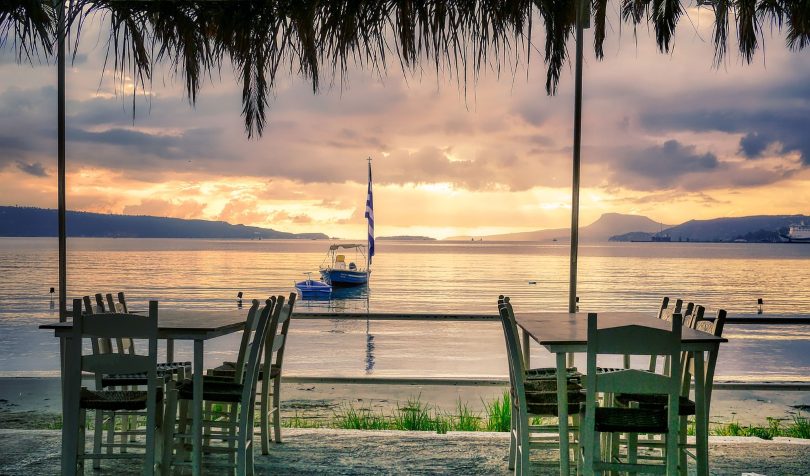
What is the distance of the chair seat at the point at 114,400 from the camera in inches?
126

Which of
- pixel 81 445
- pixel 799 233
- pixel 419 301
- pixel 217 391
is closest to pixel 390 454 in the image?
pixel 217 391

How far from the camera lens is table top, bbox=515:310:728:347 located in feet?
→ 10.1

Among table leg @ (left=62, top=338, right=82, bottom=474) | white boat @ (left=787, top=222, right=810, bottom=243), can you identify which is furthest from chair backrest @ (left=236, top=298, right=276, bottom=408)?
white boat @ (left=787, top=222, right=810, bottom=243)

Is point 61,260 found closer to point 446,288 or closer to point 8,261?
point 446,288

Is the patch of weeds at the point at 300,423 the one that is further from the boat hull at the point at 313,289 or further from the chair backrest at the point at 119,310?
the boat hull at the point at 313,289

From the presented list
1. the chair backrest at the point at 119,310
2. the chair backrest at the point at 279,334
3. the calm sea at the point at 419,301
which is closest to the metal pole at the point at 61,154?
the chair backrest at the point at 119,310

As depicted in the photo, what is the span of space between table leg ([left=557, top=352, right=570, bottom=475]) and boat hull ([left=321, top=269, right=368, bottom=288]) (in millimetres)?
39684

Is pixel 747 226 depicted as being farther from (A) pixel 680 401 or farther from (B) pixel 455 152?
(A) pixel 680 401

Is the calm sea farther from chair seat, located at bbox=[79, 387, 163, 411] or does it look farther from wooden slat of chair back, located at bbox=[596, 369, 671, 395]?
wooden slat of chair back, located at bbox=[596, 369, 671, 395]

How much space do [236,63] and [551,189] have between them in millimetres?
51970

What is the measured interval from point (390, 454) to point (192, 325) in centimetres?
125

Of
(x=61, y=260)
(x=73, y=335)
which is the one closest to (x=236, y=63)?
(x=61, y=260)

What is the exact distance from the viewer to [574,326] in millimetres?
3627

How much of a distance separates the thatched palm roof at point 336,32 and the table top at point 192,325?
1.65 meters
